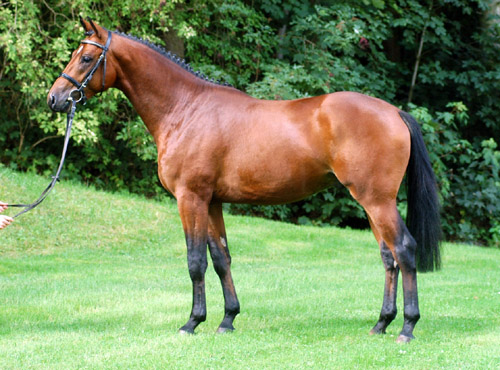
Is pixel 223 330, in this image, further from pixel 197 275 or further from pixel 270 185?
pixel 270 185

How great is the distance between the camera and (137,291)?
7.53 m

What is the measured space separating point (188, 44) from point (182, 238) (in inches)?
205

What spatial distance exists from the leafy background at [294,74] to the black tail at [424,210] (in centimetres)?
797

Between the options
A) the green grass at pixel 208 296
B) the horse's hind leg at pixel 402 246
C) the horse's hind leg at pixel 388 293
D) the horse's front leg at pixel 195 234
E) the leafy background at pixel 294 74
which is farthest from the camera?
the leafy background at pixel 294 74

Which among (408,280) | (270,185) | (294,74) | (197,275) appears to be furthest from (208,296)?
(294,74)

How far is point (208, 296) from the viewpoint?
7508mm

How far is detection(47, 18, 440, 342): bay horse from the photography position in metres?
5.22

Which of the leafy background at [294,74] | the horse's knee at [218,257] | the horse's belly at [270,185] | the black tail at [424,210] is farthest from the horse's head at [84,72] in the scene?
the leafy background at [294,74]

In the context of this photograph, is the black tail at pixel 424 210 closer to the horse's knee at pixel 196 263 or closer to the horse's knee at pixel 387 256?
the horse's knee at pixel 387 256

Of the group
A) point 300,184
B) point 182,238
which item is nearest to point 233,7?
point 182,238

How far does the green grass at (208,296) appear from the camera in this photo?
15.8ft

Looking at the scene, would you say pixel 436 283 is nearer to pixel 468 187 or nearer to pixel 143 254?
pixel 143 254

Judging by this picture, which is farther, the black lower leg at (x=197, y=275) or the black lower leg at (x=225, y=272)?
the black lower leg at (x=225, y=272)

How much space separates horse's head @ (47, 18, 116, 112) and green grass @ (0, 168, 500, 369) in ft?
6.37
